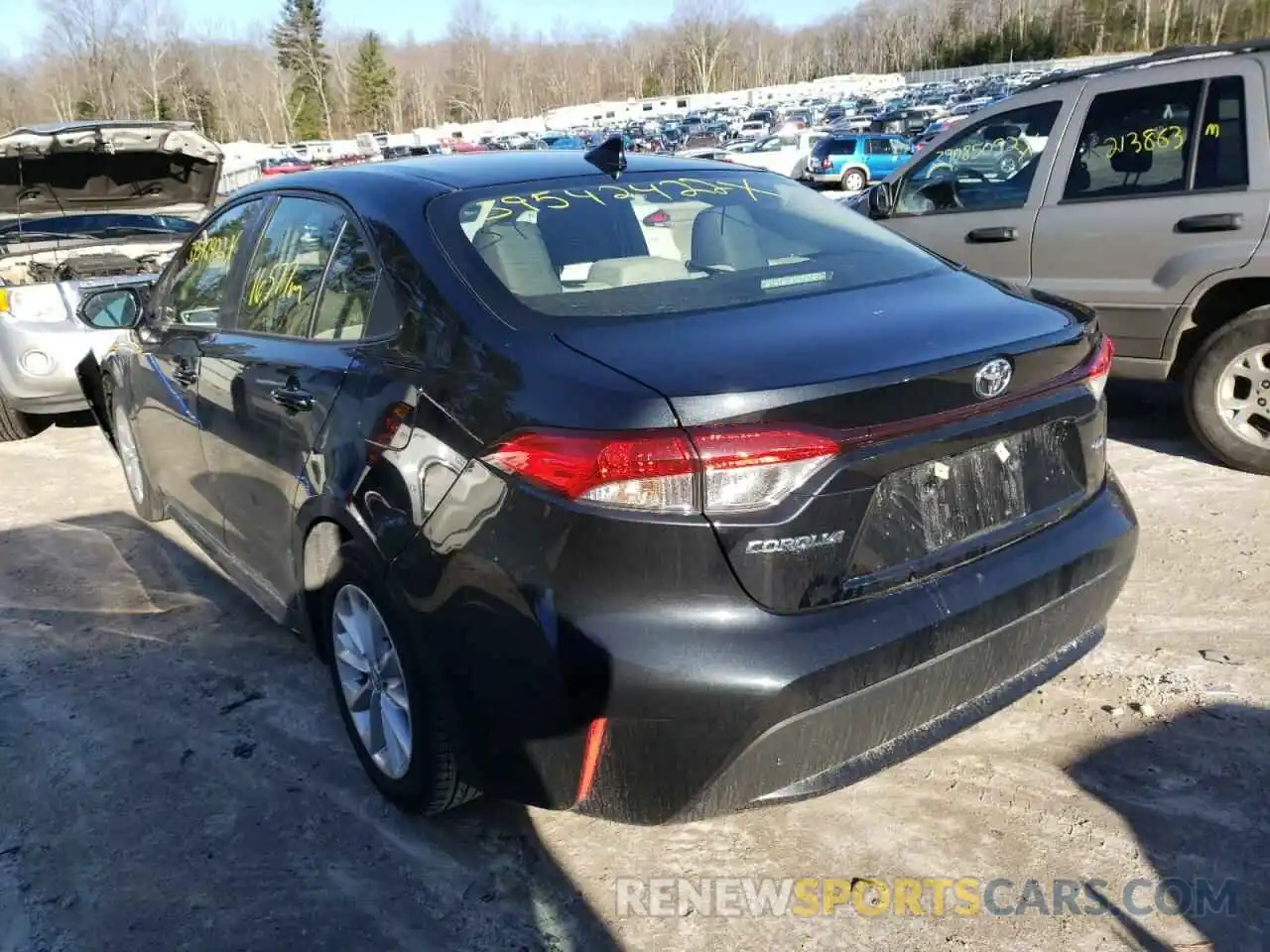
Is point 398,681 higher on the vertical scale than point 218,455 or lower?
lower

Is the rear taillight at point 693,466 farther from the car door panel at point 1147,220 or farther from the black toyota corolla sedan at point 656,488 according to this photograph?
the car door panel at point 1147,220

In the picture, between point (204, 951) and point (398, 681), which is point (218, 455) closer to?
point (398, 681)

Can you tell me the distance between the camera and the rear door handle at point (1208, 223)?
4.71 meters

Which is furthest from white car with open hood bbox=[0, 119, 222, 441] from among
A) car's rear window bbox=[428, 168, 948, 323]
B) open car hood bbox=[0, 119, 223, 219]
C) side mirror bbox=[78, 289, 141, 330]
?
car's rear window bbox=[428, 168, 948, 323]

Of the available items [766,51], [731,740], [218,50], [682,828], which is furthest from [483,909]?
[766,51]

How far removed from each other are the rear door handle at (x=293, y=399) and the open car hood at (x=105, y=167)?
544 cm

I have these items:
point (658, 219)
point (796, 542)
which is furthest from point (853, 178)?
point (796, 542)

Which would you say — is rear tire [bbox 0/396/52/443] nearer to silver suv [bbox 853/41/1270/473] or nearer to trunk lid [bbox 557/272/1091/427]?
trunk lid [bbox 557/272/1091/427]

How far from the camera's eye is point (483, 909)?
97.7 inches

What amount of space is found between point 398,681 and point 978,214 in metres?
4.42

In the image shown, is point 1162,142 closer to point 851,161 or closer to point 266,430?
point 266,430

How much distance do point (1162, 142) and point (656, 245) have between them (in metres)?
3.38

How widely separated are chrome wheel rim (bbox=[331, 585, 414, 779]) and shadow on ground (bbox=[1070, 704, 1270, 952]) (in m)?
1.75

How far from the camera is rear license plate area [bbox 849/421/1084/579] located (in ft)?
7.09
